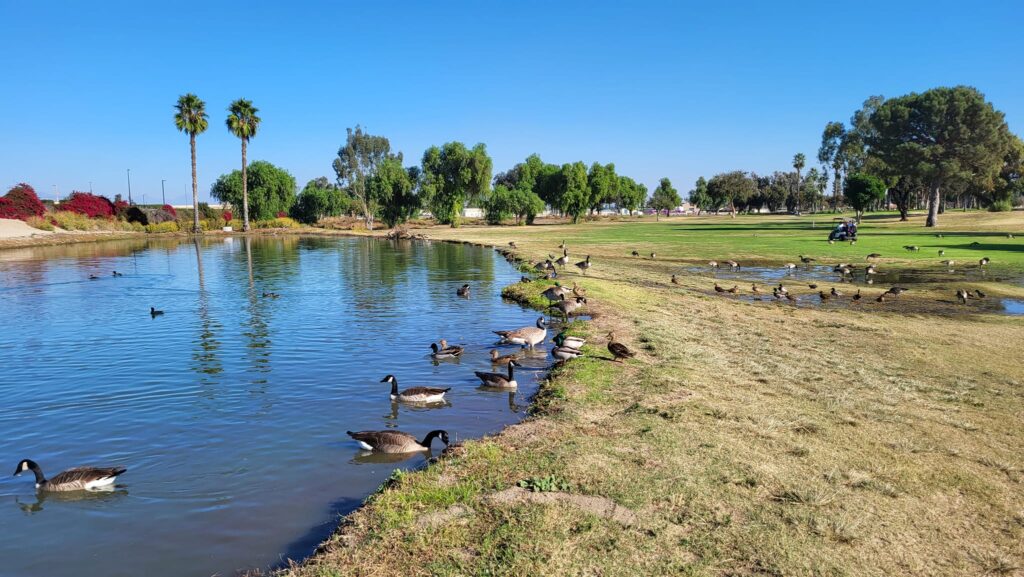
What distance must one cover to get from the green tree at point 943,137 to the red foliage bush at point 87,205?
112759mm

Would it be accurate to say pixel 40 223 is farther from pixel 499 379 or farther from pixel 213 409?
pixel 499 379

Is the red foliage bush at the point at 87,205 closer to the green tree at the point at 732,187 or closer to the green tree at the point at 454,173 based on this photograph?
the green tree at the point at 454,173

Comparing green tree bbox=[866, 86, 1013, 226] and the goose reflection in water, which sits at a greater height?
green tree bbox=[866, 86, 1013, 226]

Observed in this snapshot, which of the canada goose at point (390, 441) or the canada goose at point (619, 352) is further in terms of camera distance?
the canada goose at point (619, 352)

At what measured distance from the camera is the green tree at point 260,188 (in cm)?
10481

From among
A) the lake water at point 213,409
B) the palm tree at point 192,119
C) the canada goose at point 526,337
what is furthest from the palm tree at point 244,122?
the canada goose at point 526,337

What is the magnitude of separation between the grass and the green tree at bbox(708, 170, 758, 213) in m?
156

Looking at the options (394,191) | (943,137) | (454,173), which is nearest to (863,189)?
(943,137)

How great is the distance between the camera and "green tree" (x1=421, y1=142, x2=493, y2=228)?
344 ft

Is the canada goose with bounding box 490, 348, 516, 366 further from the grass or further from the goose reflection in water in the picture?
the goose reflection in water

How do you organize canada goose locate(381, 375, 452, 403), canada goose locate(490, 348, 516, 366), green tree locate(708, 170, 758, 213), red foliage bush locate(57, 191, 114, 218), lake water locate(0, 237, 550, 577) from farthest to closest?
1. green tree locate(708, 170, 758, 213)
2. red foliage bush locate(57, 191, 114, 218)
3. canada goose locate(490, 348, 516, 366)
4. canada goose locate(381, 375, 452, 403)
5. lake water locate(0, 237, 550, 577)

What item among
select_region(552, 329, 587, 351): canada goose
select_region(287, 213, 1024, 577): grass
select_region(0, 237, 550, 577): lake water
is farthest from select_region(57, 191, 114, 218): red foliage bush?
select_region(287, 213, 1024, 577): grass

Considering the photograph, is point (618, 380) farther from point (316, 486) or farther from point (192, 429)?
point (192, 429)

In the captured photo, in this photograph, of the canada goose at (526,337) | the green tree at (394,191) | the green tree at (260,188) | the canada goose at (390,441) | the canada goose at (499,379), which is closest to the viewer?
the canada goose at (390,441)
